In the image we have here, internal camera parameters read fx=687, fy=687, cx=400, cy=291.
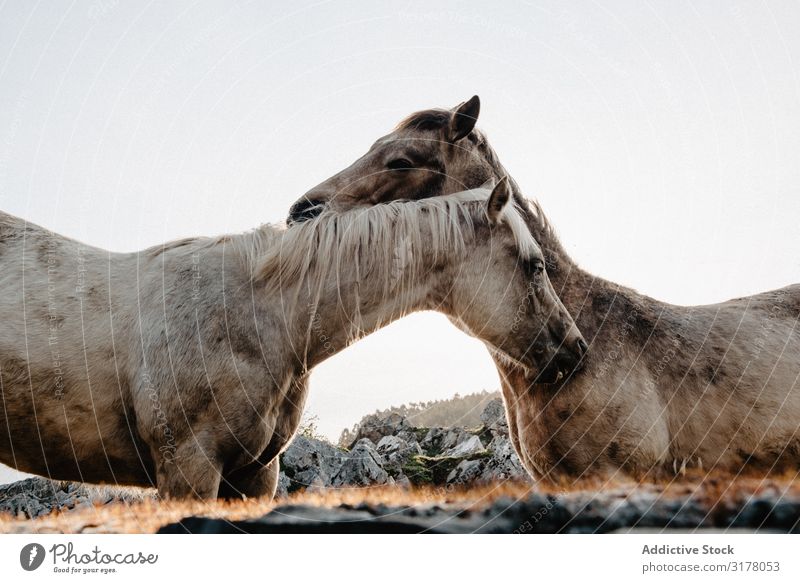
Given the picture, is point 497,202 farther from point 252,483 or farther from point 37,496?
point 37,496

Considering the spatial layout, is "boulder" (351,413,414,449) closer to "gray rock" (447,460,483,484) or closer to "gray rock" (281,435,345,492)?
"gray rock" (281,435,345,492)

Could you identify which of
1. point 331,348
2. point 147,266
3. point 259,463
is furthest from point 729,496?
point 147,266

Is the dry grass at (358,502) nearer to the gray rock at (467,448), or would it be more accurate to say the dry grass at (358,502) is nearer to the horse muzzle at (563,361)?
the horse muzzle at (563,361)

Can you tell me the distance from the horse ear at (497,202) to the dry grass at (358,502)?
179cm

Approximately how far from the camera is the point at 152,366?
4.14m

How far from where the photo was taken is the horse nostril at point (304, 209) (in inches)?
201

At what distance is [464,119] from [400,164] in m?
0.67

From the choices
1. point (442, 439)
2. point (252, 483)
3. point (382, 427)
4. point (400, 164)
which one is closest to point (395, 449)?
point (382, 427)

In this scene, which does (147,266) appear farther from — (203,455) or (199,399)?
(203,455)

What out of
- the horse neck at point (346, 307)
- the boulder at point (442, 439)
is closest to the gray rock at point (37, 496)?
the horse neck at point (346, 307)

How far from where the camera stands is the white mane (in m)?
4.46

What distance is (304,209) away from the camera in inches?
206

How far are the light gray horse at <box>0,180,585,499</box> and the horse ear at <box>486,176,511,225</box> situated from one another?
13 mm
